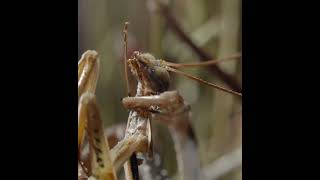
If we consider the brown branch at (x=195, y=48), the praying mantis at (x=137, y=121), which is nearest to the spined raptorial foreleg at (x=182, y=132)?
the praying mantis at (x=137, y=121)

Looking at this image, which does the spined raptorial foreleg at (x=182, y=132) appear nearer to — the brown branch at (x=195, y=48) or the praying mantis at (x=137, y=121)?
the praying mantis at (x=137, y=121)

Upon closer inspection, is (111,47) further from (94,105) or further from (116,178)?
(116,178)

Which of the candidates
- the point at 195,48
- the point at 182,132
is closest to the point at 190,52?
the point at 195,48

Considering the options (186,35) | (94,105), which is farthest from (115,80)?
(186,35)

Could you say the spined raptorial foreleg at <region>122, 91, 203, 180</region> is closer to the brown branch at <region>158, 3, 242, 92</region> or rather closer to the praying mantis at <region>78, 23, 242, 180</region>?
the praying mantis at <region>78, 23, 242, 180</region>

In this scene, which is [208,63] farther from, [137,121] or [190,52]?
[137,121]

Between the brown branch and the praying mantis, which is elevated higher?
the brown branch

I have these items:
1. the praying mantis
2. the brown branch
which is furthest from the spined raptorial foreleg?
the brown branch
